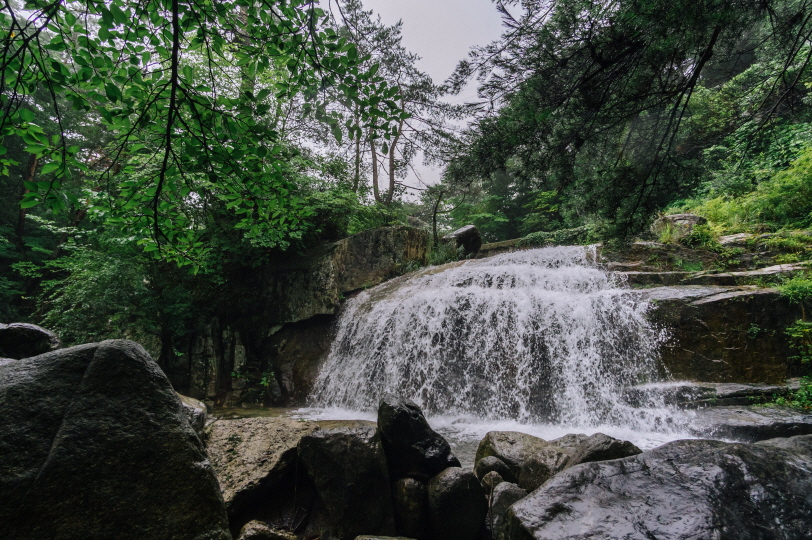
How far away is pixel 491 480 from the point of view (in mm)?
3451

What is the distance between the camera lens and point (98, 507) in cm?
180

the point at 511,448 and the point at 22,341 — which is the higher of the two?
the point at 22,341

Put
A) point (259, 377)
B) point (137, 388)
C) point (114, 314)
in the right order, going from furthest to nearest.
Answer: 1. point (259, 377)
2. point (114, 314)
3. point (137, 388)

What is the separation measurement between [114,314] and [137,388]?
811 cm

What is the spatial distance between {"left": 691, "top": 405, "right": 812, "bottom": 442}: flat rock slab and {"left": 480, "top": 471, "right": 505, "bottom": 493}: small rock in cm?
337

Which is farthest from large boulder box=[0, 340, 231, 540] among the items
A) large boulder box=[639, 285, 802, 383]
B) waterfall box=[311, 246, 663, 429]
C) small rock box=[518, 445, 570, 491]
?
large boulder box=[639, 285, 802, 383]

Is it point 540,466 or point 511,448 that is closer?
point 540,466

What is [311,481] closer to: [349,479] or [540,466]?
[349,479]

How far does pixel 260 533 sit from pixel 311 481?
0.68m

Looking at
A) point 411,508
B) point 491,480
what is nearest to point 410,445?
point 411,508

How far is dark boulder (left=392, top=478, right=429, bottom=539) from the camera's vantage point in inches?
124

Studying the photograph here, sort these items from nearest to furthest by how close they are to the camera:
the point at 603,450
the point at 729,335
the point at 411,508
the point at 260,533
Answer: the point at 260,533, the point at 603,450, the point at 411,508, the point at 729,335

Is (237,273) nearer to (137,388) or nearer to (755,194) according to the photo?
(137,388)

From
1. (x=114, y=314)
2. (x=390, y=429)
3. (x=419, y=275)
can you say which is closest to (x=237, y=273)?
(x=114, y=314)
